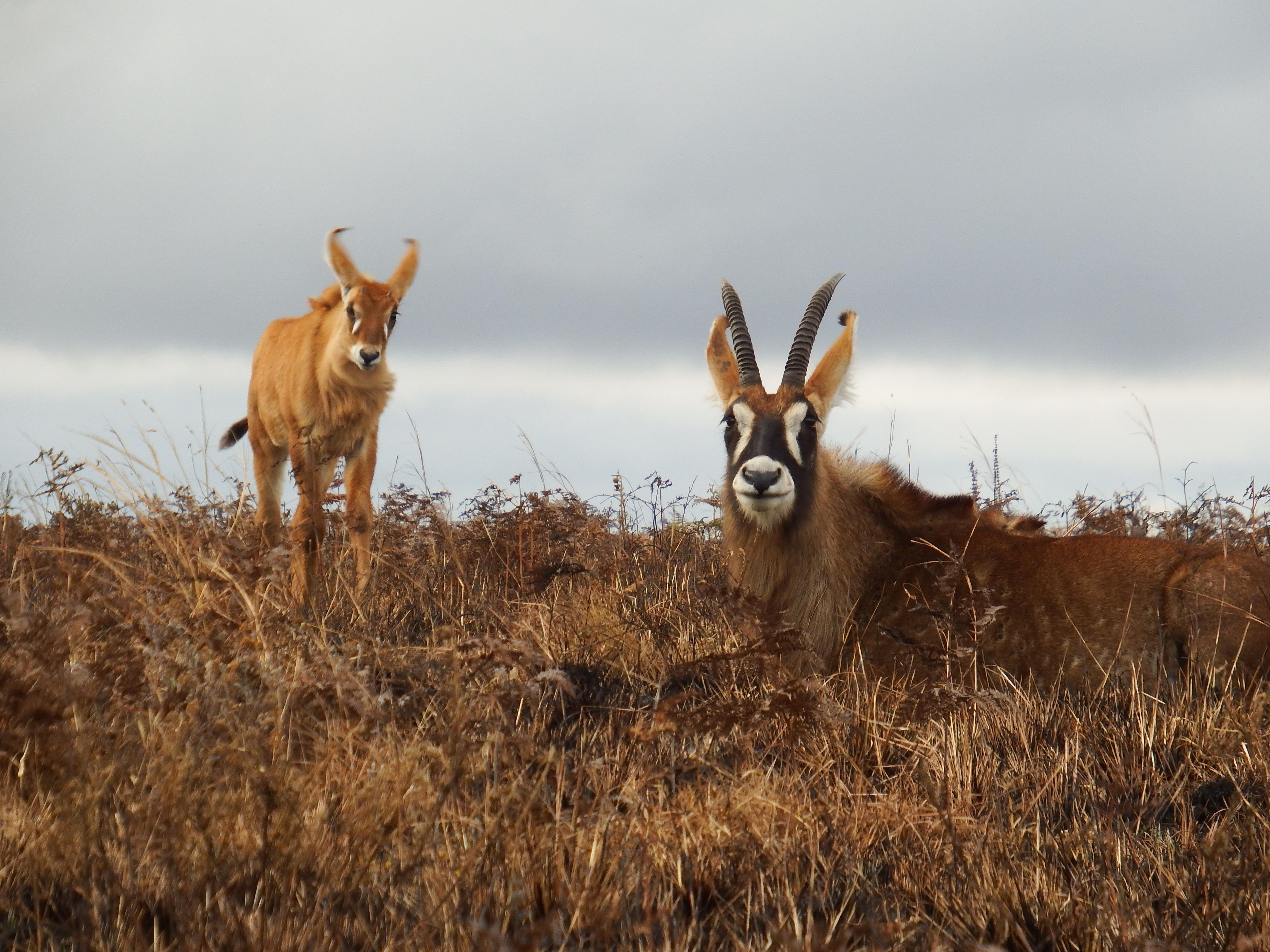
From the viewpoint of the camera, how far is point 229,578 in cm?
519

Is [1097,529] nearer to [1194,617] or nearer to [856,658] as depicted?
[1194,617]

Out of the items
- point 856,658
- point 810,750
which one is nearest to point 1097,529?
point 856,658

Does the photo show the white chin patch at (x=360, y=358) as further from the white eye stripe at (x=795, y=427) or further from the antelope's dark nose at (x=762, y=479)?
the antelope's dark nose at (x=762, y=479)

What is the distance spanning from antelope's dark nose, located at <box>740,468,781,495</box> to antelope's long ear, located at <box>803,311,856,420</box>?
44.0 inches

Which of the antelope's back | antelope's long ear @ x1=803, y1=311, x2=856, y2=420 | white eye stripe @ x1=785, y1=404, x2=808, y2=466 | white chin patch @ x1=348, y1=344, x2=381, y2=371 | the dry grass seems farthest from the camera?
white chin patch @ x1=348, y1=344, x2=381, y2=371

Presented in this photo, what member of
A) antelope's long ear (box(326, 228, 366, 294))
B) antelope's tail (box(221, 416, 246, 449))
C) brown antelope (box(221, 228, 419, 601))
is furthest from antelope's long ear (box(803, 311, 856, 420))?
antelope's tail (box(221, 416, 246, 449))

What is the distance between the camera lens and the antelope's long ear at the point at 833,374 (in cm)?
720

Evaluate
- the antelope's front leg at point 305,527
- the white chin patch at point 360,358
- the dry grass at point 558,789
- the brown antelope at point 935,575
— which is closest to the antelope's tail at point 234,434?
the antelope's front leg at point 305,527

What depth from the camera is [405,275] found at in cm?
1132

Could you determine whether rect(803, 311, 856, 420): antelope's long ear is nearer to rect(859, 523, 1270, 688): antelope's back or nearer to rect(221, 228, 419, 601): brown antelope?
rect(859, 523, 1270, 688): antelope's back

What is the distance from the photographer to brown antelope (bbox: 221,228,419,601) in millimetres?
10562

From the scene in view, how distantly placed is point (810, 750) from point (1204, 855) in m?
1.95

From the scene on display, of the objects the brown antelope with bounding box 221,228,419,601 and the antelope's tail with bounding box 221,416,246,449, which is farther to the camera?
the antelope's tail with bounding box 221,416,246,449

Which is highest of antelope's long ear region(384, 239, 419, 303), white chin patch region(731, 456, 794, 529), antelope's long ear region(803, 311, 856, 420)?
antelope's long ear region(384, 239, 419, 303)
